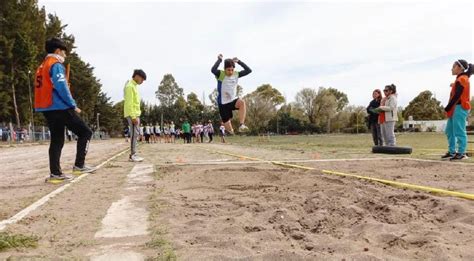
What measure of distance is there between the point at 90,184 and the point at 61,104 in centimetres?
142

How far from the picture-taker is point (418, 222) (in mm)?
3168

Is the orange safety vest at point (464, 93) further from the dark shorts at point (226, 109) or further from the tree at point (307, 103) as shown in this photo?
the tree at point (307, 103)

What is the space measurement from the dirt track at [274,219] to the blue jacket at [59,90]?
122cm

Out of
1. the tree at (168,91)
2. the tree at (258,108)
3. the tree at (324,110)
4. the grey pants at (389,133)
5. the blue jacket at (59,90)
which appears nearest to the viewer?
the blue jacket at (59,90)

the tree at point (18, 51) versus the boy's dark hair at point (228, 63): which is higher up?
the tree at point (18, 51)

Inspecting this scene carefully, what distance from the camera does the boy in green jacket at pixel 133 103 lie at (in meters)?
9.23

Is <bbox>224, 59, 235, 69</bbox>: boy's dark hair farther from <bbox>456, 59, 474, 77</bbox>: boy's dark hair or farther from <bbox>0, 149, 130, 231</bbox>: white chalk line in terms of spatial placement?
<bbox>456, 59, 474, 77</bbox>: boy's dark hair

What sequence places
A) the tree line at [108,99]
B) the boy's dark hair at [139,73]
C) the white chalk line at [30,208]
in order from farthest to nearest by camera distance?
the tree line at [108,99] < the boy's dark hair at [139,73] < the white chalk line at [30,208]

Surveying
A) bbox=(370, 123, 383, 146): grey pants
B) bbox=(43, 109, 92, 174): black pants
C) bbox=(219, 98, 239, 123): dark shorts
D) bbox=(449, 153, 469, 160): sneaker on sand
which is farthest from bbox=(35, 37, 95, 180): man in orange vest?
bbox=(370, 123, 383, 146): grey pants

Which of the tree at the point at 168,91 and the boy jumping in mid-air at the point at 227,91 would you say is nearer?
the boy jumping in mid-air at the point at 227,91

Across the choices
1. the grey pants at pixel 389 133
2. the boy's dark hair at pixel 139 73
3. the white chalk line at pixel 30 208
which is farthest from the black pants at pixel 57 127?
the grey pants at pixel 389 133

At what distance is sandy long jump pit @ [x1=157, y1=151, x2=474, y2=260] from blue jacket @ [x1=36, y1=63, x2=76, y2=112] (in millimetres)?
1920

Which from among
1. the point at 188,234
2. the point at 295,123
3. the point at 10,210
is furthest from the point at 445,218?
the point at 295,123

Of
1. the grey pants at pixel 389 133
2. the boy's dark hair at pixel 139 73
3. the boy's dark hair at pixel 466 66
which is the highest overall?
the boy's dark hair at pixel 139 73
